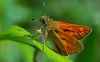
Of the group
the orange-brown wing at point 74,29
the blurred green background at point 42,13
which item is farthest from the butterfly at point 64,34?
the blurred green background at point 42,13

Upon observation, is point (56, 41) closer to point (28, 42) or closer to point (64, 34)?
point (64, 34)

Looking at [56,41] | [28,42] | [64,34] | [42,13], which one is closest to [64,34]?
[64,34]

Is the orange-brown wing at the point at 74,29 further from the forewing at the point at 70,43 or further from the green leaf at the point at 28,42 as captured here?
the green leaf at the point at 28,42

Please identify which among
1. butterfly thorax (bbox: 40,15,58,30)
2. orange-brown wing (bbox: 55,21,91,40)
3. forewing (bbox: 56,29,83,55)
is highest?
butterfly thorax (bbox: 40,15,58,30)

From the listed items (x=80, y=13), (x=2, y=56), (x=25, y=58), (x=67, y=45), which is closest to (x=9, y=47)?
(x=2, y=56)

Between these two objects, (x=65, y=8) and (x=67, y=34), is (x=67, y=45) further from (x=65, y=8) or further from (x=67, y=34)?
(x=65, y=8)

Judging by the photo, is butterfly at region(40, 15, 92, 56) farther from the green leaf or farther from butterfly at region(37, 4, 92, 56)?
the green leaf

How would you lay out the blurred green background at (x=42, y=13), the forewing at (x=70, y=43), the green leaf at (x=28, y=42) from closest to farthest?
the green leaf at (x=28, y=42) → the forewing at (x=70, y=43) → the blurred green background at (x=42, y=13)

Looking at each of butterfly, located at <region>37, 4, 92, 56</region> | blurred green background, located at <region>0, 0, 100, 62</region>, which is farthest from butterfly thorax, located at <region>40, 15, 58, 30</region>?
blurred green background, located at <region>0, 0, 100, 62</region>
